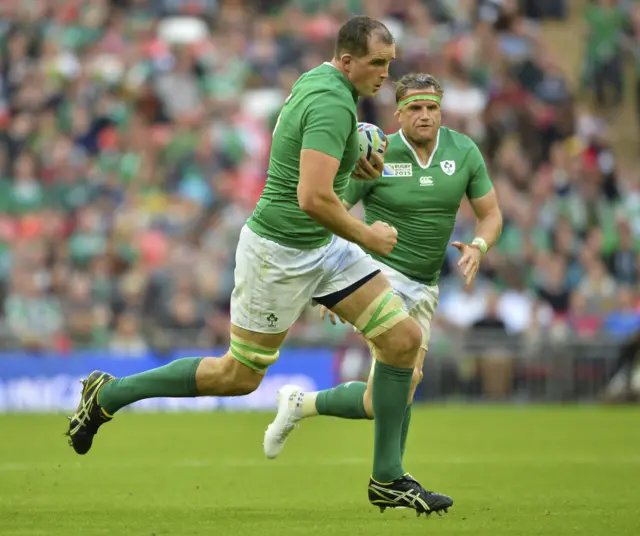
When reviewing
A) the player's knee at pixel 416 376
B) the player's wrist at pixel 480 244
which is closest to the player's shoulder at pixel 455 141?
the player's wrist at pixel 480 244

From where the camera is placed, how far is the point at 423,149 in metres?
9.88

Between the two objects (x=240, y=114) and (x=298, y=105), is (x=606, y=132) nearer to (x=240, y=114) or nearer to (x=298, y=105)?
(x=240, y=114)

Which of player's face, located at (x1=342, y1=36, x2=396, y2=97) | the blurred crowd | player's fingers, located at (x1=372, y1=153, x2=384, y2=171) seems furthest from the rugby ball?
the blurred crowd

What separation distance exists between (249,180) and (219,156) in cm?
78

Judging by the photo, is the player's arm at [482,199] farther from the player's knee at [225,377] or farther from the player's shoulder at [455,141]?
the player's knee at [225,377]

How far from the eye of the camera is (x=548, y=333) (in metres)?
20.1

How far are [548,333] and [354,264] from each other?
39.6 feet

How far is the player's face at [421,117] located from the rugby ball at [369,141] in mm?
1115

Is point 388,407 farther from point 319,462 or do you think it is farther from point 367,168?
point 319,462

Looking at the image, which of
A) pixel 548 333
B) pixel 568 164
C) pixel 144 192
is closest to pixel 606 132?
pixel 568 164

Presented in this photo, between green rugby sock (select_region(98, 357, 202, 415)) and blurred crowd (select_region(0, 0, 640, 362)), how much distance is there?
10.5 metres

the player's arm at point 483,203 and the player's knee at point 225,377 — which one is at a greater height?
the player's arm at point 483,203

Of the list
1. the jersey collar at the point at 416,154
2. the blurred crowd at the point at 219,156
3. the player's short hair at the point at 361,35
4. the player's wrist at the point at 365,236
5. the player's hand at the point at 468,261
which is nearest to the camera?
the player's wrist at the point at 365,236

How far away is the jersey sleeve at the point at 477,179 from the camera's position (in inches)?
384
